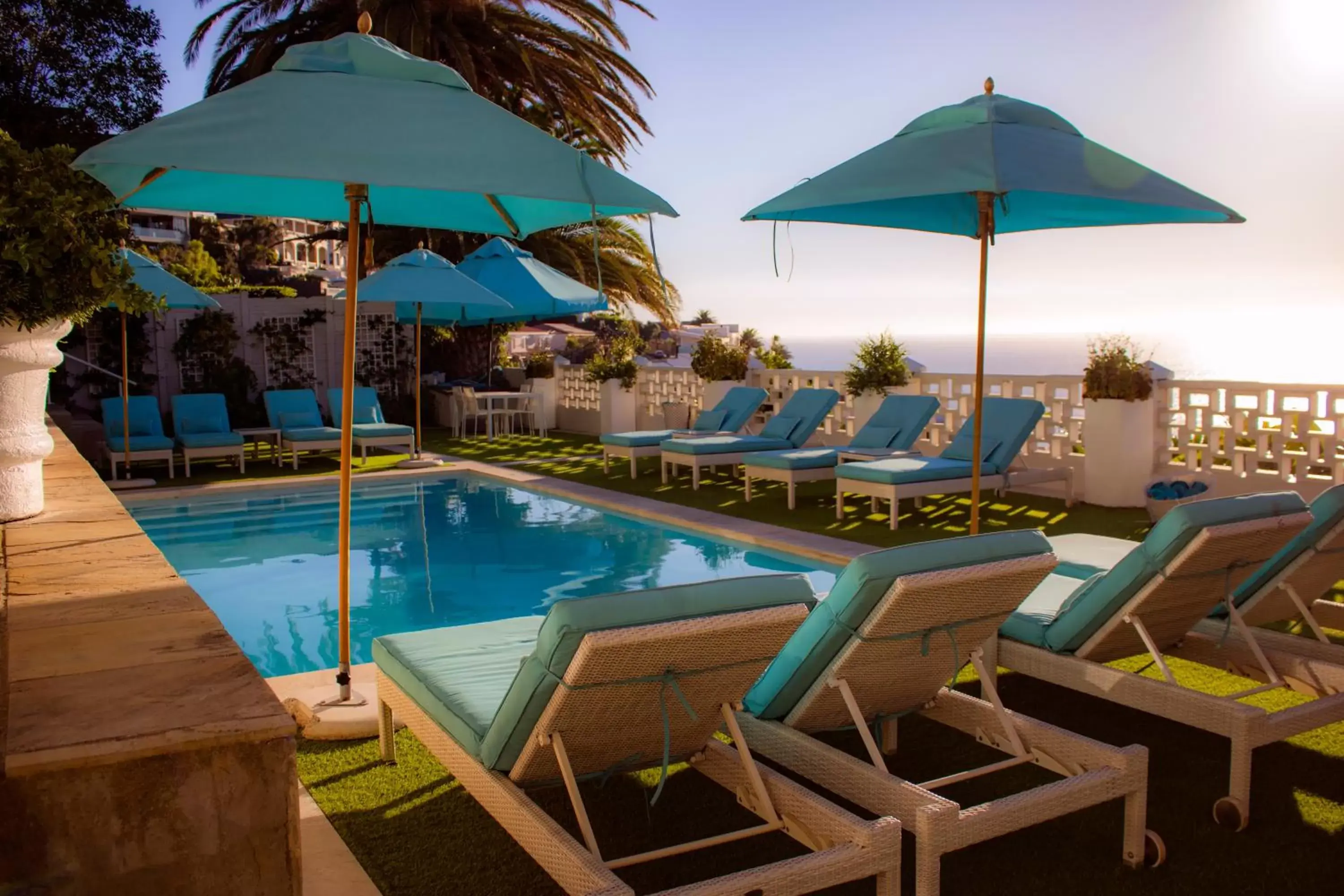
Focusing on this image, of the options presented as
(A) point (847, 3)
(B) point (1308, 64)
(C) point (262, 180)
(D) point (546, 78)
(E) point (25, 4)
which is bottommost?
(C) point (262, 180)

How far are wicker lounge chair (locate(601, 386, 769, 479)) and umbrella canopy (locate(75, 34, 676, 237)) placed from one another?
7281 mm

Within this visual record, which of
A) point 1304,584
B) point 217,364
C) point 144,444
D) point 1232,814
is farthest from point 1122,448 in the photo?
point 217,364

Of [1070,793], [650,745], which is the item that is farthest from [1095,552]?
[650,745]

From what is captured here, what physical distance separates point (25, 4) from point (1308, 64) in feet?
72.1

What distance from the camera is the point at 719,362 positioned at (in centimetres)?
1326

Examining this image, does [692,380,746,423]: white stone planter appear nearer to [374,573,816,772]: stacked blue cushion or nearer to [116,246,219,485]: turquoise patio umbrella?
[116,246,219,485]: turquoise patio umbrella

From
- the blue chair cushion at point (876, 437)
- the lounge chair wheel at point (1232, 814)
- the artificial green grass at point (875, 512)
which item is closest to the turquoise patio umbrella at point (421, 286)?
the artificial green grass at point (875, 512)

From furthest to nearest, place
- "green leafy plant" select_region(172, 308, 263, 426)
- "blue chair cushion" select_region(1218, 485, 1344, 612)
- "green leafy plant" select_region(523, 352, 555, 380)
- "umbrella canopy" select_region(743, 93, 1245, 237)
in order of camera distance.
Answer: "green leafy plant" select_region(523, 352, 555, 380) → "green leafy plant" select_region(172, 308, 263, 426) → "umbrella canopy" select_region(743, 93, 1245, 237) → "blue chair cushion" select_region(1218, 485, 1344, 612)

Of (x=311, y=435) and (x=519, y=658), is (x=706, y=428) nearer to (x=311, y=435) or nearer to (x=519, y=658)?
(x=311, y=435)

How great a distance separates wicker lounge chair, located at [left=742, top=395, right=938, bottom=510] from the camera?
9320 mm

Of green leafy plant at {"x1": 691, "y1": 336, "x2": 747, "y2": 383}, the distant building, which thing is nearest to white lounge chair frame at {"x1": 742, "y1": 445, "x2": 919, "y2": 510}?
green leafy plant at {"x1": 691, "y1": 336, "x2": 747, "y2": 383}

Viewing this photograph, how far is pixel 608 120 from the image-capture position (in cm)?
1947

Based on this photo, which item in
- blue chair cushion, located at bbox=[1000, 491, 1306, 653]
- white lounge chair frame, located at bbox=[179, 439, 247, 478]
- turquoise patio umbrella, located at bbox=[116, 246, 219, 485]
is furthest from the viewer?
white lounge chair frame, located at bbox=[179, 439, 247, 478]

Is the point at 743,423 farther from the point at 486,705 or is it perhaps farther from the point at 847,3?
the point at 486,705
